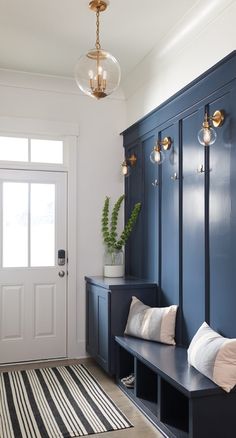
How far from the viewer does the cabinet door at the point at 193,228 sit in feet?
10.1

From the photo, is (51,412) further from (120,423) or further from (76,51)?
(76,51)

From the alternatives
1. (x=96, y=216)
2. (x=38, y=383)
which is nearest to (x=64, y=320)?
(x=38, y=383)

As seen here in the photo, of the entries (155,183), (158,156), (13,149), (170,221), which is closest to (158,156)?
(158,156)

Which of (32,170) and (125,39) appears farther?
(32,170)

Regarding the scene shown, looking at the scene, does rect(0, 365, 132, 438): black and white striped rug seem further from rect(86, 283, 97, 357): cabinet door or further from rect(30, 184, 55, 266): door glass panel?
rect(30, 184, 55, 266): door glass panel

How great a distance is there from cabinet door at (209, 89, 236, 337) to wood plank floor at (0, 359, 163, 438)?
0.81 m

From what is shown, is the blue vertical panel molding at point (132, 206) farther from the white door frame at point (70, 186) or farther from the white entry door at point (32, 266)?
the white entry door at point (32, 266)

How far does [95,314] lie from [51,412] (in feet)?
3.79

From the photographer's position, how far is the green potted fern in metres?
4.29

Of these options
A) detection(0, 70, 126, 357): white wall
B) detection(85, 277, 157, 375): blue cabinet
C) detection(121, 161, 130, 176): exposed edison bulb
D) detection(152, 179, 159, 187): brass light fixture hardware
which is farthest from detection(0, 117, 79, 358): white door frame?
detection(152, 179, 159, 187): brass light fixture hardware

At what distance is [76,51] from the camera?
3779mm

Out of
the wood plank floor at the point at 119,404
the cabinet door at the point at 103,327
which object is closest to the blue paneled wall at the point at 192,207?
the cabinet door at the point at 103,327

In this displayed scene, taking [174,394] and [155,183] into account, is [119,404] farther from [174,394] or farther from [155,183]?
[155,183]

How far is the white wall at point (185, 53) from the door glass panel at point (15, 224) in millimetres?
1391
